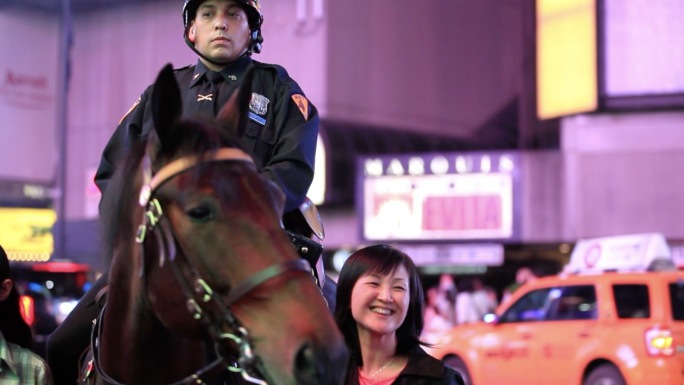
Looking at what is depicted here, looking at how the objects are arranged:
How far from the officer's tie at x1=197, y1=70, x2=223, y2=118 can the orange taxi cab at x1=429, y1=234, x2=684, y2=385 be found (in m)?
10.6

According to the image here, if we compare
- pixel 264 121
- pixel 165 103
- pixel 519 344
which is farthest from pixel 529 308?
pixel 165 103

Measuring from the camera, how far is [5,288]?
473cm

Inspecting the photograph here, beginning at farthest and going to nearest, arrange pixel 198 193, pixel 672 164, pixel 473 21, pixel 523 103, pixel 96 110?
1. pixel 96 110
2. pixel 473 21
3. pixel 523 103
4. pixel 672 164
5. pixel 198 193

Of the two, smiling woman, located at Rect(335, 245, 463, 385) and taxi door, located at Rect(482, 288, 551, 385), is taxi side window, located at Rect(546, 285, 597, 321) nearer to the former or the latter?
taxi door, located at Rect(482, 288, 551, 385)

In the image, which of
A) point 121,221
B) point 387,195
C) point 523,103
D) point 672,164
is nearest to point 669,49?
point 672,164

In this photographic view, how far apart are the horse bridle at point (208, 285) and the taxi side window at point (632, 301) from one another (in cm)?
1178

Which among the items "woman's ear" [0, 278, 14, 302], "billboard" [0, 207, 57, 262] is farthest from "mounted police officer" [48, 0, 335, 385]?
"billboard" [0, 207, 57, 262]

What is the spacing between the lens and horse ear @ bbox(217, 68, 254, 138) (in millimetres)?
3488

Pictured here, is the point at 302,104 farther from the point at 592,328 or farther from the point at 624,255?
the point at 624,255

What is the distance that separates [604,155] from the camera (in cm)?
2767

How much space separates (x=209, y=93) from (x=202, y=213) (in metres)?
1.23

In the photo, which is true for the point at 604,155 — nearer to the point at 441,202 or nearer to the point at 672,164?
the point at 672,164

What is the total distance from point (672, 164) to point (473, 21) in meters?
10.2

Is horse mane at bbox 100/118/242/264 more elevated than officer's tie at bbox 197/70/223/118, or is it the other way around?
officer's tie at bbox 197/70/223/118
